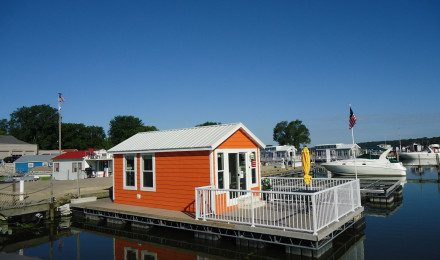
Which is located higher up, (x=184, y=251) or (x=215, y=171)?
(x=215, y=171)

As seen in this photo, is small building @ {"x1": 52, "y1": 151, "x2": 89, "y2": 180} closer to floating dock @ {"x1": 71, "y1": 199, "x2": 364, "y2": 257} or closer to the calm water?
the calm water

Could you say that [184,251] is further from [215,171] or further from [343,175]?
[343,175]

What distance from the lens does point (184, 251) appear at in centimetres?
992

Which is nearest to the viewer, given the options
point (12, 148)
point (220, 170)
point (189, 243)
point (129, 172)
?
point (189, 243)

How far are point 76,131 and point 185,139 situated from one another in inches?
3076

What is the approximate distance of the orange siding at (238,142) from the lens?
11459mm

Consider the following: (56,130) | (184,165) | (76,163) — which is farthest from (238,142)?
(56,130)

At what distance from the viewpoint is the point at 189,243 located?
1059 cm

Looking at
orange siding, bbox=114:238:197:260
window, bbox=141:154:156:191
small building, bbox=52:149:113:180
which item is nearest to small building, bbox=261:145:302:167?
small building, bbox=52:149:113:180

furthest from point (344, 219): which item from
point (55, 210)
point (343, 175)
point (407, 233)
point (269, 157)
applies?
point (269, 157)

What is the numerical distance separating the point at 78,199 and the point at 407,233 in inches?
587

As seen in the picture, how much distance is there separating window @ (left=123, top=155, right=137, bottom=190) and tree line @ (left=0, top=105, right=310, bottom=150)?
216 ft

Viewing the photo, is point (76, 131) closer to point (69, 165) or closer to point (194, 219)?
point (69, 165)

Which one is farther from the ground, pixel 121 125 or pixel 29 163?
pixel 121 125
